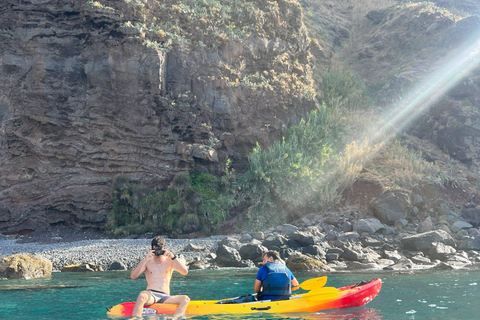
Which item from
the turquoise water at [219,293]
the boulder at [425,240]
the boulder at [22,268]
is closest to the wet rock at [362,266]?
the turquoise water at [219,293]

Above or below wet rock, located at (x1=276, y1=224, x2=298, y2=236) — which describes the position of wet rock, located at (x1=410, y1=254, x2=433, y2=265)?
below

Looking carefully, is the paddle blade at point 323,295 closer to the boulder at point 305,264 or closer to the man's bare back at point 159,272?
the man's bare back at point 159,272

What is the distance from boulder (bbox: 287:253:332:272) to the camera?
12719mm

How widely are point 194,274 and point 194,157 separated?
8.55 m

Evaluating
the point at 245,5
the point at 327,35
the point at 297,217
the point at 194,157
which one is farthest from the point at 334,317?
the point at 327,35

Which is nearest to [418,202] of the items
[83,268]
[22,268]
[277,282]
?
[277,282]

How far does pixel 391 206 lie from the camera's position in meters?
17.8

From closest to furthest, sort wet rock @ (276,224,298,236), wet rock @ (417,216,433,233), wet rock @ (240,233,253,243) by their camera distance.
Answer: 1. wet rock @ (240,233,253,243)
2. wet rock @ (276,224,298,236)
3. wet rock @ (417,216,433,233)

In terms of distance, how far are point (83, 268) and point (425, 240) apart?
10.4 metres

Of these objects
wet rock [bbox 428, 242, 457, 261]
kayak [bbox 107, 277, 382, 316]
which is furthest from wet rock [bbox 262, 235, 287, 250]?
kayak [bbox 107, 277, 382, 316]

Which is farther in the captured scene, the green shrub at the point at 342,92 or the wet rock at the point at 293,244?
the green shrub at the point at 342,92

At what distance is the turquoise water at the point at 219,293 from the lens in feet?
25.8

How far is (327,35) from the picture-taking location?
1420 inches

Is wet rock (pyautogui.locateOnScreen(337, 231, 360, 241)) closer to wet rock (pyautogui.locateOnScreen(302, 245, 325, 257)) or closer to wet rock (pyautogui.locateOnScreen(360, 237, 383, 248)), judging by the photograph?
wet rock (pyautogui.locateOnScreen(360, 237, 383, 248))
